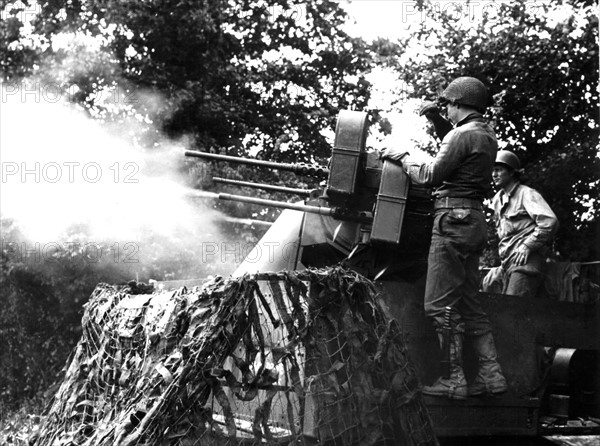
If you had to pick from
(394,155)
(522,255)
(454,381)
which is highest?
(394,155)

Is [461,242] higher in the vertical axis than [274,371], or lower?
higher

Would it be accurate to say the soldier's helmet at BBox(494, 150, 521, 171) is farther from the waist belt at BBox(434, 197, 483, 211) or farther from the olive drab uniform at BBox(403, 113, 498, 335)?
the waist belt at BBox(434, 197, 483, 211)

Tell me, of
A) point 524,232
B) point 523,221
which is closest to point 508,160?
point 523,221

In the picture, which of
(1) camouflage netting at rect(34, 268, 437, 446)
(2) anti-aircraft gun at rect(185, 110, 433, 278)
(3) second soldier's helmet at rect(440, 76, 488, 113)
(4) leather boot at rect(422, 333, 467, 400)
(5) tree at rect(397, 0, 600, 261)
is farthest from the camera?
(5) tree at rect(397, 0, 600, 261)

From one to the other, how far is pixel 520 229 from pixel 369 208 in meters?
1.89

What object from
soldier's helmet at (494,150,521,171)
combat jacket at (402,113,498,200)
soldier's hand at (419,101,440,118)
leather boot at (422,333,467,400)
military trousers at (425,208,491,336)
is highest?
soldier's hand at (419,101,440,118)

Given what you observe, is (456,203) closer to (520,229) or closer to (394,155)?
(394,155)

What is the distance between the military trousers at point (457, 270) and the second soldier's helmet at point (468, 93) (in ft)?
2.47

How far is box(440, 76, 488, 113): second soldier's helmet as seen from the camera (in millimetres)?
6418

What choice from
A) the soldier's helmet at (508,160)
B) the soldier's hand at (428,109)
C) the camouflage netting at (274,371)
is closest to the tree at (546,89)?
the soldier's helmet at (508,160)

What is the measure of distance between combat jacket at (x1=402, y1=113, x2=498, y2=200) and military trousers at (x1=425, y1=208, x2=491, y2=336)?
6.1 inches

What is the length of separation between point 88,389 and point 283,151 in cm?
994

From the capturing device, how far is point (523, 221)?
26.5 feet

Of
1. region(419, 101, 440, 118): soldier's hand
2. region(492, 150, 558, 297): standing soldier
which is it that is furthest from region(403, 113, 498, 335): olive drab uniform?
region(492, 150, 558, 297): standing soldier
